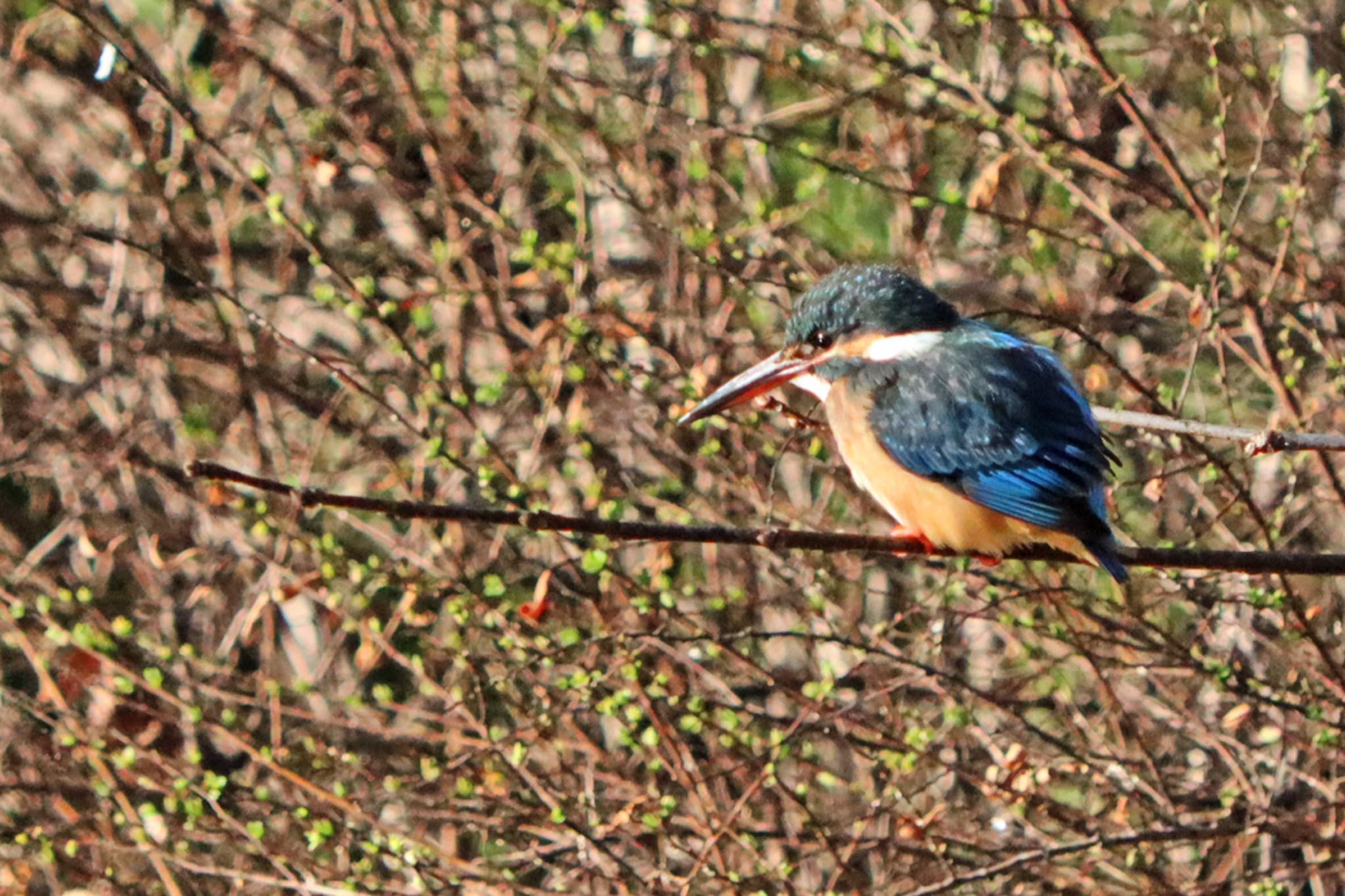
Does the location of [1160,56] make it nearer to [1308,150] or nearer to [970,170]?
[970,170]

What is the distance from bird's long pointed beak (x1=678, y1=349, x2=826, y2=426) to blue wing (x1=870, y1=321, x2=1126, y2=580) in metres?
0.17

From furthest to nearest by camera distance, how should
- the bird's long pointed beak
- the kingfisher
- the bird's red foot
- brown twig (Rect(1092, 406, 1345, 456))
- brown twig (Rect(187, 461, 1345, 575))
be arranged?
the bird's long pointed beak, the kingfisher, the bird's red foot, brown twig (Rect(1092, 406, 1345, 456)), brown twig (Rect(187, 461, 1345, 575))

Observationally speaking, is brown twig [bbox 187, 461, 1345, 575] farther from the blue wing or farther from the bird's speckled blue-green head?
the bird's speckled blue-green head

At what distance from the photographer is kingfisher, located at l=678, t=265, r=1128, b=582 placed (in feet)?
9.18

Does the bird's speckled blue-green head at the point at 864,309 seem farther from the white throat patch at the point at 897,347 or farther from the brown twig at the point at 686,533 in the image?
the brown twig at the point at 686,533

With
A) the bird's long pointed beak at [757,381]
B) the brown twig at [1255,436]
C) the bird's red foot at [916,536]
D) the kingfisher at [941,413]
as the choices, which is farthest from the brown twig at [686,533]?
the bird's long pointed beak at [757,381]

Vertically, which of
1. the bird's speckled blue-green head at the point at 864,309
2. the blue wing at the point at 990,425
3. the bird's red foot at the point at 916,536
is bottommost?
the bird's red foot at the point at 916,536

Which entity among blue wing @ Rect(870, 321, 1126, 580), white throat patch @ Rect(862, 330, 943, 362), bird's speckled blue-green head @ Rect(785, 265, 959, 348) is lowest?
blue wing @ Rect(870, 321, 1126, 580)

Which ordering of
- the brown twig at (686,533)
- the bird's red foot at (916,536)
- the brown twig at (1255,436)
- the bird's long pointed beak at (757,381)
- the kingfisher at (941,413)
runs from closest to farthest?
the brown twig at (686,533)
the brown twig at (1255,436)
the bird's red foot at (916,536)
the kingfisher at (941,413)
the bird's long pointed beak at (757,381)

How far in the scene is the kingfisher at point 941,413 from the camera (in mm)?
2797

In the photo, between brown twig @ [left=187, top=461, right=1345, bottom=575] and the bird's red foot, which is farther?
the bird's red foot

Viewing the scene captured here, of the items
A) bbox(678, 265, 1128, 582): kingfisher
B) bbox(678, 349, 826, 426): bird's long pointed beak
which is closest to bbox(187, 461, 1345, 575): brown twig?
bbox(678, 265, 1128, 582): kingfisher

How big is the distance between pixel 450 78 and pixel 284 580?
1488 millimetres

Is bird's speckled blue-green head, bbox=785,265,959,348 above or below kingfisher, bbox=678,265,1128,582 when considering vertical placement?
above
